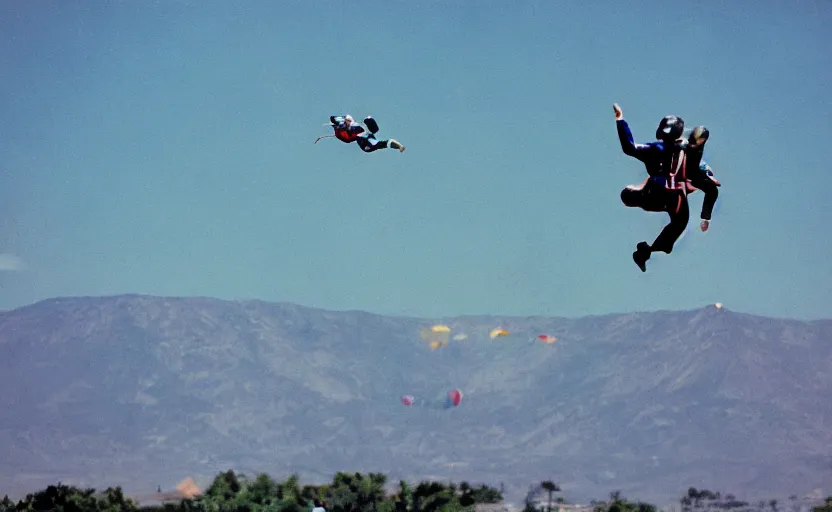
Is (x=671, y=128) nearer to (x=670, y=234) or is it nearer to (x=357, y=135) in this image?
(x=670, y=234)

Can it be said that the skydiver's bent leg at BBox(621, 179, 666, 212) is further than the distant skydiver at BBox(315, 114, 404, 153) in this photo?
No

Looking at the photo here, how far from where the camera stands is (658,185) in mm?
23688

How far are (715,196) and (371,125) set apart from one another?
19.9ft

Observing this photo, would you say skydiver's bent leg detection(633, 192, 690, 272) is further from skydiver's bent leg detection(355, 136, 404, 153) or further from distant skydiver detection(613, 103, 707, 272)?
skydiver's bent leg detection(355, 136, 404, 153)

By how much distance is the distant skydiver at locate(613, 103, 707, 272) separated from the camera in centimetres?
2350

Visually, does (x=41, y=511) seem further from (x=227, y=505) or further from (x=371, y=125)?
(x=371, y=125)

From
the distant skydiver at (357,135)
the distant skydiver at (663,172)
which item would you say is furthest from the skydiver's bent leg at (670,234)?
the distant skydiver at (357,135)

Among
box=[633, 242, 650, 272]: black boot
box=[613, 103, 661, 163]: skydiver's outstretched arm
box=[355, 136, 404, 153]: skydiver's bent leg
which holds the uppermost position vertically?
box=[355, 136, 404, 153]: skydiver's bent leg

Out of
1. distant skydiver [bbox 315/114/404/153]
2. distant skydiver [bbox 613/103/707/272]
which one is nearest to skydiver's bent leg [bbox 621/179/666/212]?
distant skydiver [bbox 613/103/707/272]

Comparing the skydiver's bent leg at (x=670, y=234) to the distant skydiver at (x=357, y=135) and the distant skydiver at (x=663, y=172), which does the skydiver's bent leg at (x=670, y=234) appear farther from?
the distant skydiver at (x=357, y=135)

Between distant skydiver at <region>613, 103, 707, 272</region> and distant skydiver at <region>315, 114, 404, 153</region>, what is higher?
distant skydiver at <region>315, 114, 404, 153</region>

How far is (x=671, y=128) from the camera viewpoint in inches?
925

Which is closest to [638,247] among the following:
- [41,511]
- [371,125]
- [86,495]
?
[371,125]

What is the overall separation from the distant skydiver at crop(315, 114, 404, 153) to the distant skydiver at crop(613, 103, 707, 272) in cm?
537
